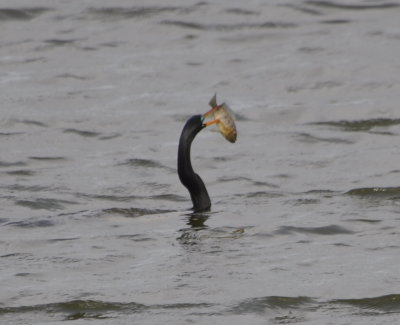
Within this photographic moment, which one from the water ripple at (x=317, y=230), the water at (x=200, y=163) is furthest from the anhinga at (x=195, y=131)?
the water ripple at (x=317, y=230)

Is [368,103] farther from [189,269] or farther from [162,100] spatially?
[189,269]

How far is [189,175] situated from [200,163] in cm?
246

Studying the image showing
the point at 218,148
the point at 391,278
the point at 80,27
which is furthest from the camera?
the point at 80,27

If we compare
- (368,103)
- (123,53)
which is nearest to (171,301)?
(368,103)

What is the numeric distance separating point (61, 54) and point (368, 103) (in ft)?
13.9

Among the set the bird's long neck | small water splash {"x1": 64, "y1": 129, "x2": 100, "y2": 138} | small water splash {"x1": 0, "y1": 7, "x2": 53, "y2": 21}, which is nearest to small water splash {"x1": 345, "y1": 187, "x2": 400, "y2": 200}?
the bird's long neck

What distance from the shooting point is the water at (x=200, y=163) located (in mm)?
7379

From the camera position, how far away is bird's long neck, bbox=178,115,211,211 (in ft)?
29.6

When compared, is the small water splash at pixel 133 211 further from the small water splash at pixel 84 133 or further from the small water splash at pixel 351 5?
the small water splash at pixel 351 5

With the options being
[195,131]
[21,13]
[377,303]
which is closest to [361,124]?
[195,131]

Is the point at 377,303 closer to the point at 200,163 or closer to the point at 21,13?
the point at 200,163

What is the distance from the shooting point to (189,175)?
9.20 metres

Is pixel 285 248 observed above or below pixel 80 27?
below

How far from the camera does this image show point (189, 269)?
7828mm
